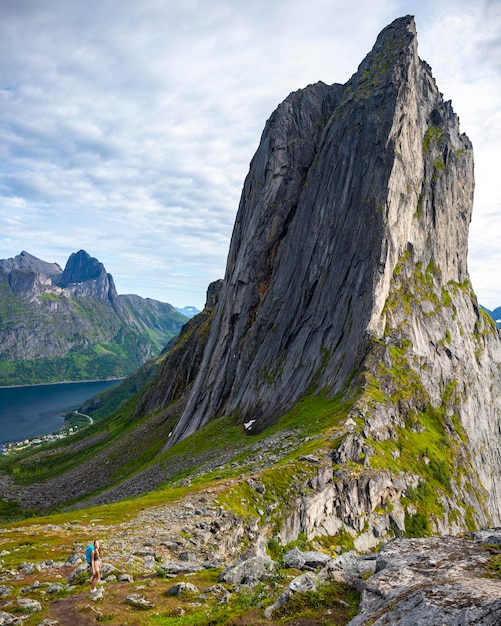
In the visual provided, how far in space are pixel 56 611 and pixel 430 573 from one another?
15.2 m

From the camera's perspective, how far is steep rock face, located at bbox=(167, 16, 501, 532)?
184ft

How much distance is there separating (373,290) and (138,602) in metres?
58.9

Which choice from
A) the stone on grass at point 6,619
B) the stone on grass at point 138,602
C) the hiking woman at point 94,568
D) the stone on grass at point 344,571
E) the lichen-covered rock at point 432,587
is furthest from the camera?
the hiking woman at point 94,568

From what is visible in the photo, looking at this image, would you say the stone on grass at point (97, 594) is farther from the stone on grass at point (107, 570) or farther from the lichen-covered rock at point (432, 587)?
the lichen-covered rock at point (432, 587)

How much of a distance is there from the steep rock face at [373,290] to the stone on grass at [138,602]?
2495 centimetres

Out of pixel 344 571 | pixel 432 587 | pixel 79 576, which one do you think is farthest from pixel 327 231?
pixel 432 587

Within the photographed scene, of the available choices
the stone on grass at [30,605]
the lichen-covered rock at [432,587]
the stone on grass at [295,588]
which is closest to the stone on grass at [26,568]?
the stone on grass at [30,605]

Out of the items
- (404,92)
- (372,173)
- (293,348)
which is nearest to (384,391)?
(293,348)

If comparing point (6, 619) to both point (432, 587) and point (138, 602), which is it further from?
point (432, 587)

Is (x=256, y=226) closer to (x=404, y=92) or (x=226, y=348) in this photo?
(x=226, y=348)

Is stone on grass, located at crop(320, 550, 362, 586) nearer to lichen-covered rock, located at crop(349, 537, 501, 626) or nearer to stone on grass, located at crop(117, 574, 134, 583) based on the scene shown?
lichen-covered rock, located at crop(349, 537, 501, 626)

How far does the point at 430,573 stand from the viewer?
16359 millimetres

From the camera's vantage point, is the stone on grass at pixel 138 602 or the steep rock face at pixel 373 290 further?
the steep rock face at pixel 373 290

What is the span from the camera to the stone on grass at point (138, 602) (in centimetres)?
1702
